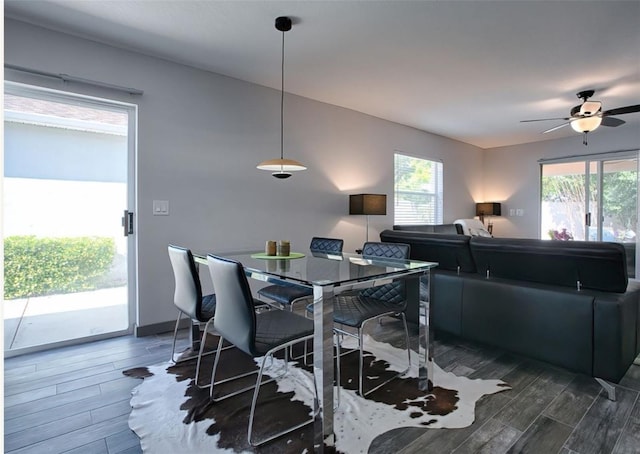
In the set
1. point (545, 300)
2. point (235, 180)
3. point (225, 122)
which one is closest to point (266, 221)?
point (235, 180)

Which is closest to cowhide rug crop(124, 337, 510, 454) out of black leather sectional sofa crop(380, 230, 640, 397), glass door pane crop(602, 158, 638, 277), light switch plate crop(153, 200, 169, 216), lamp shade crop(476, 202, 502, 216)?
black leather sectional sofa crop(380, 230, 640, 397)

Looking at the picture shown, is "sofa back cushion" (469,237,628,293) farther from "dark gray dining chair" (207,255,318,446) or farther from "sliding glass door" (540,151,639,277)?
"sliding glass door" (540,151,639,277)

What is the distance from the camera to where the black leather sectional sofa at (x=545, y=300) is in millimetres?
2062

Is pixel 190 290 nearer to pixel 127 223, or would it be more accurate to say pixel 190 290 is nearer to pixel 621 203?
pixel 127 223

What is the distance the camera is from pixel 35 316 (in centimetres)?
281

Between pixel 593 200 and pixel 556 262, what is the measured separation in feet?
14.9

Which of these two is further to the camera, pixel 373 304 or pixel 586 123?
pixel 586 123

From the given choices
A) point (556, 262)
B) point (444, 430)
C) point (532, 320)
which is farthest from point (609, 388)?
point (444, 430)

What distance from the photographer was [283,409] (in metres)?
1.94

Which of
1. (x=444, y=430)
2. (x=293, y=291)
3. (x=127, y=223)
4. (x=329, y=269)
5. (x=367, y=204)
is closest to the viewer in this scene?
(x=444, y=430)

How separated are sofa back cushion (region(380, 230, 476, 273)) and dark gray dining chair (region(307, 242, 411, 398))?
0.53 metres

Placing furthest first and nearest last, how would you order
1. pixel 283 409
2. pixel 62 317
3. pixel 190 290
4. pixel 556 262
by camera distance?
pixel 62 317 → pixel 556 262 → pixel 190 290 → pixel 283 409

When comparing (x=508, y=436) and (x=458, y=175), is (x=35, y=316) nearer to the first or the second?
(x=508, y=436)

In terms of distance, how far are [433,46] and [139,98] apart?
253 cm
